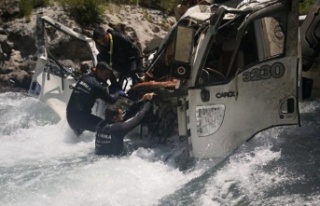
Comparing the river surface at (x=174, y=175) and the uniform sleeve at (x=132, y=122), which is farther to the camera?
the uniform sleeve at (x=132, y=122)

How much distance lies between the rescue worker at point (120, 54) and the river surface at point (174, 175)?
121 cm

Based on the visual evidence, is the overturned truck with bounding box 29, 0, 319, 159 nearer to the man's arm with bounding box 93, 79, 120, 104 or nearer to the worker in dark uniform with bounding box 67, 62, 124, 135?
the man's arm with bounding box 93, 79, 120, 104

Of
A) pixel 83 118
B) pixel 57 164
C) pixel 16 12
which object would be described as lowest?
pixel 57 164

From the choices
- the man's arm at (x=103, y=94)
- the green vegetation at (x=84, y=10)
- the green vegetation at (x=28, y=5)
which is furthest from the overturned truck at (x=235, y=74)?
the green vegetation at (x=28, y=5)

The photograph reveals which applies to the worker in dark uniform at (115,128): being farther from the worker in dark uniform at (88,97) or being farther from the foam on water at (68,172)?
the worker in dark uniform at (88,97)

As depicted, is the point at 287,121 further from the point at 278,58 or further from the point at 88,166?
the point at 88,166

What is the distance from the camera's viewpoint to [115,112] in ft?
21.9

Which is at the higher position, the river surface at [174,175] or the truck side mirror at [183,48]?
the truck side mirror at [183,48]

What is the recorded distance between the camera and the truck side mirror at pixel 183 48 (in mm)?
5234

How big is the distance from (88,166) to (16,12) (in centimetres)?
789

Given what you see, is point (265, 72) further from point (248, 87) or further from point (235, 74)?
point (235, 74)

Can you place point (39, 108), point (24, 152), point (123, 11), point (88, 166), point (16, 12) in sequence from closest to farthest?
point (88, 166)
point (24, 152)
point (39, 108)
point (16, 12)
point (123, 11)

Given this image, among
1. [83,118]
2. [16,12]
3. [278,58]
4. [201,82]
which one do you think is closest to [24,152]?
[83,118]

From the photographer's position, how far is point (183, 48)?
5.27 m
